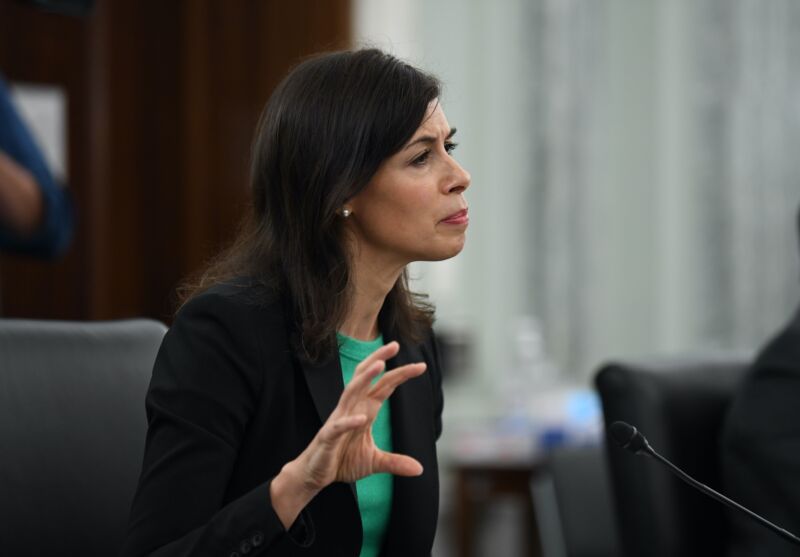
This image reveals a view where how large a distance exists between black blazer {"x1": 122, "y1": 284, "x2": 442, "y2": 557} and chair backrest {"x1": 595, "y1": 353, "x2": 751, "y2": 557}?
1.88 ft

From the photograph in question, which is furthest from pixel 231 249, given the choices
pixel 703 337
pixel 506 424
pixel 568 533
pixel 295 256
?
pixel 703 337

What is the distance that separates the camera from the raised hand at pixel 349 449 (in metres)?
1.09

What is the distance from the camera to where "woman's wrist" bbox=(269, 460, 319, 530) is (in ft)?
3.72

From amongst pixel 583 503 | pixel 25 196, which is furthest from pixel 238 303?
pixel 583 503

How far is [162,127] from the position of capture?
12.4 feet

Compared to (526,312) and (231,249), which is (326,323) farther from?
(526,312)

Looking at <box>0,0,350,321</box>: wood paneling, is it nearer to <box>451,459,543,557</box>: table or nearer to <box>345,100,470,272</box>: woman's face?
<box>451,459,543,557</box>: table

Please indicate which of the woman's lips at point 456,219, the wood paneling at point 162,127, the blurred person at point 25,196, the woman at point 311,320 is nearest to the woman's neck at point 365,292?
the woman at point 311,320

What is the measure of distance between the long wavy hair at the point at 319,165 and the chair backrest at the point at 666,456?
697 millimetres

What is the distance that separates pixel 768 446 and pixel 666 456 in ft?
0.57

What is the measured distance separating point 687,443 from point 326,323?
0.86 m

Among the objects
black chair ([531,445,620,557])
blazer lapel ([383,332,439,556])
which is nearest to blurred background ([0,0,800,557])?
black chair ([531,445,620,557])

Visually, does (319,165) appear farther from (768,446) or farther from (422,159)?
(768,446)

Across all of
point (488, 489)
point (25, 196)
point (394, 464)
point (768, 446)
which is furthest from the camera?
point (488, 489)
